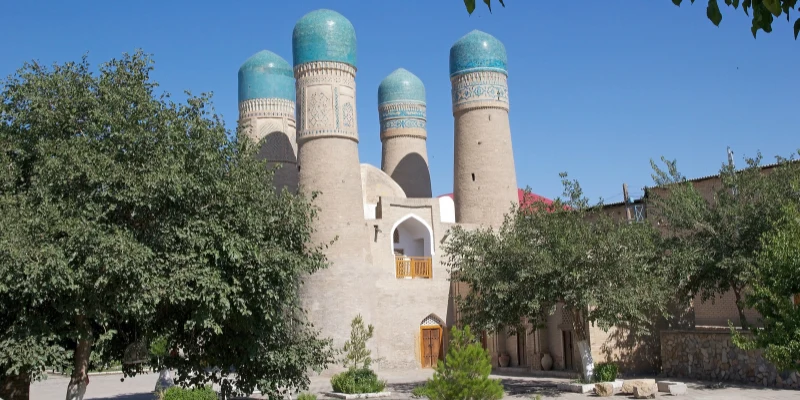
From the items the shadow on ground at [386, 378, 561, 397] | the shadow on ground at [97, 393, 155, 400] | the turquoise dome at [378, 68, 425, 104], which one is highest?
the turquoise dome at [378, 68, 425, 104]

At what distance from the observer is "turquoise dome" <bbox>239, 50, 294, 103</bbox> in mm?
26844

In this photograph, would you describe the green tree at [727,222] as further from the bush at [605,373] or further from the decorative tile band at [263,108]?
the decorative tile band at [263,108]

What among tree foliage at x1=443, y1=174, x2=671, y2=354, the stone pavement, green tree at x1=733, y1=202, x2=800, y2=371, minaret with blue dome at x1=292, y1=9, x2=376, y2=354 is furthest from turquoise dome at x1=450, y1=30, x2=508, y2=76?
green tree at x1=733, y1=202, x2=800, y2=371

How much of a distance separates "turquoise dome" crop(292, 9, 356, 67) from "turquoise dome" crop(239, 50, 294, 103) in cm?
489

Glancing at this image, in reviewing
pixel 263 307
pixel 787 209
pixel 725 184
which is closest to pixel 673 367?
pixel 725 184

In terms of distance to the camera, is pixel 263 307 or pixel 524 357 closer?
pixel 263 307

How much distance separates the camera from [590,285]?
52.6 feet

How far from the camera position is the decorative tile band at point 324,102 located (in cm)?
2138

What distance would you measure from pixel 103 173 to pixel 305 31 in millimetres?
13205

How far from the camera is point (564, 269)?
15.9 metres

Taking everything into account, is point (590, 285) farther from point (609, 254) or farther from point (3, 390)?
point (3, 390)

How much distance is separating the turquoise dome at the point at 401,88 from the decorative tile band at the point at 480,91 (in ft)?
15.1

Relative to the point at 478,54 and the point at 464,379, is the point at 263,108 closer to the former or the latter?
the point at 478,54

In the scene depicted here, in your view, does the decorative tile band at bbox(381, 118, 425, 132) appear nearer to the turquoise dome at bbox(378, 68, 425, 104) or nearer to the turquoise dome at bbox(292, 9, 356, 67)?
the turquoise dome at bbox(378, 68, 425, 104)
